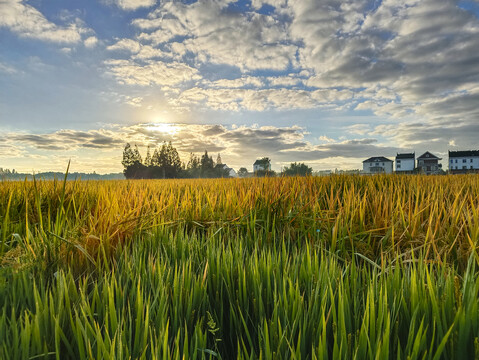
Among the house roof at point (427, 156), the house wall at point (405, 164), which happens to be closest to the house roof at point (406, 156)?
the house wall at point (405, 164)

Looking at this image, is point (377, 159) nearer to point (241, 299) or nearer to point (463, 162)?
point (463, 162)

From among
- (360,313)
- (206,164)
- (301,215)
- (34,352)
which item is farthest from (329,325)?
(206,164)

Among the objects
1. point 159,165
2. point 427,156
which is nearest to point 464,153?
point 427,156

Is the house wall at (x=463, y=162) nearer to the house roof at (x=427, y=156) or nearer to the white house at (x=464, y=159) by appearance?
the white house at (x=464, y=159)

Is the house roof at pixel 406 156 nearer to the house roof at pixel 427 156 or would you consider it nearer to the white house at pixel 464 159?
the house roof at pixel 427 156

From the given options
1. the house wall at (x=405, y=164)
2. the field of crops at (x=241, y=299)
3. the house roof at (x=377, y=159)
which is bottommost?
the field of crops at (x=241, y=299)

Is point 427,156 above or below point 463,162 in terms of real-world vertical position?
above

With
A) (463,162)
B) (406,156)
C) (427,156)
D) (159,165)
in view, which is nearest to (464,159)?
(463,162)

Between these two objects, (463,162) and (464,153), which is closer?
(463,162)

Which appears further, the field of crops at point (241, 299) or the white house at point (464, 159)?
the white house at point (464, 159)

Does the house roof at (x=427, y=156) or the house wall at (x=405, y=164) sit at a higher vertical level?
the house roof at (x=427, y=156)

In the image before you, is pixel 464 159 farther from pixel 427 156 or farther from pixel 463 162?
pixel 427 156

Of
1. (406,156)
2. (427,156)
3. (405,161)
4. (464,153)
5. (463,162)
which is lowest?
(463,162)

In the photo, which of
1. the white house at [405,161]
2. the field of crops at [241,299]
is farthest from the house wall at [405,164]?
the field of crops at [241,299]
